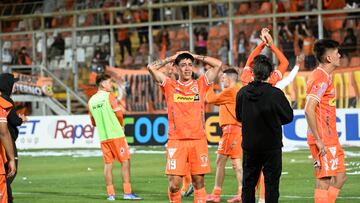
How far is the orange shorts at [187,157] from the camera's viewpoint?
42.0 ft

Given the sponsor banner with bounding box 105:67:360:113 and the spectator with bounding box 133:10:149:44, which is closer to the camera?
the sponsor banner with bounding box 105:67:360:113

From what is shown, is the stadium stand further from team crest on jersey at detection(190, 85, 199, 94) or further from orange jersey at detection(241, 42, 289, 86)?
team crest on jersey at detection(190, 85, 199, 94)

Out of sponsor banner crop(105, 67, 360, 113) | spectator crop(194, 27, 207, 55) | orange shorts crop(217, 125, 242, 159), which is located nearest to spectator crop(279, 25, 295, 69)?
sponsor banner crop(105, 67, 360, 113)

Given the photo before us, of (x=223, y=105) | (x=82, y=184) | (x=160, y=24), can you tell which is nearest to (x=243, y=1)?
(x=160, y=24)

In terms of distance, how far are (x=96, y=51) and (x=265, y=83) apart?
27.1m

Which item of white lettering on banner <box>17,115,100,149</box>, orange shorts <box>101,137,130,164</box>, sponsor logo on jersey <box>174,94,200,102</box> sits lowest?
white lettering on banner <box>17,115,100,149</box>

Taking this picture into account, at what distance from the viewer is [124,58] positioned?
38.0 meters

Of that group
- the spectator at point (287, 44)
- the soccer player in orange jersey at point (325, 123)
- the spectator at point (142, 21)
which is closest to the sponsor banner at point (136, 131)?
the spectator at point (287, 44)

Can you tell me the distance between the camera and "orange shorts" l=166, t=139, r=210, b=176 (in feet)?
42.0

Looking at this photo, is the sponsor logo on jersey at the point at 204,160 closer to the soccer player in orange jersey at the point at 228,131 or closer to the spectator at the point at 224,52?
the soccer player in orange jersey at the point at 228,131

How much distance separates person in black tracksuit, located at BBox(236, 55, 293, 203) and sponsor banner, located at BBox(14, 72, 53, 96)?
2714cm

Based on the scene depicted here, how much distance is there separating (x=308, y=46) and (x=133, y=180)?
566 inches

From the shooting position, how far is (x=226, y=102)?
16.1 metres

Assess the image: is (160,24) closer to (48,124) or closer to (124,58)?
(124,58)
